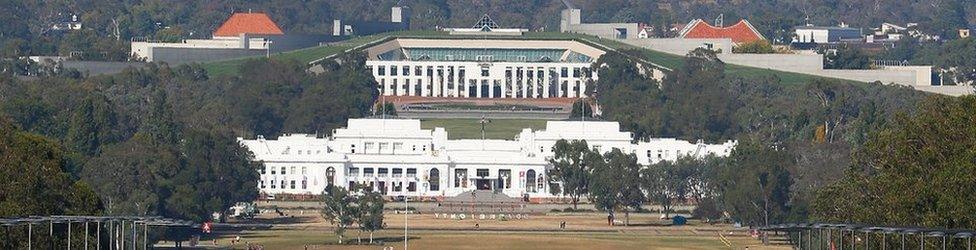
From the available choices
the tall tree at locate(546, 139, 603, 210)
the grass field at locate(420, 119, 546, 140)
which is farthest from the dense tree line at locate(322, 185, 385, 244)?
the grass field at locate(420, 119, 546, 140)

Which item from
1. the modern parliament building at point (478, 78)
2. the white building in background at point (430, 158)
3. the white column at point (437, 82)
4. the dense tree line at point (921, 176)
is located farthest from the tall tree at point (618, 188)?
the white column at point (437, 82)

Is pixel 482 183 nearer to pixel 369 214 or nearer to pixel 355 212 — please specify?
pixel 355 212

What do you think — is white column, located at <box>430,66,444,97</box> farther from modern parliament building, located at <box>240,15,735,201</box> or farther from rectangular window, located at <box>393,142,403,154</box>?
rectangular window, located at <box>393,142,403,154</box>

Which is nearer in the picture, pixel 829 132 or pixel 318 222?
pixel 318 222

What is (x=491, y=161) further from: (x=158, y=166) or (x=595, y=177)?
(x=158, y=166)

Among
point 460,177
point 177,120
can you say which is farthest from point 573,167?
point 177,120

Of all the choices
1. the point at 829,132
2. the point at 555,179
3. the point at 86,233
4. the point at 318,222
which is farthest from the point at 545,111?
the point at 86,233
